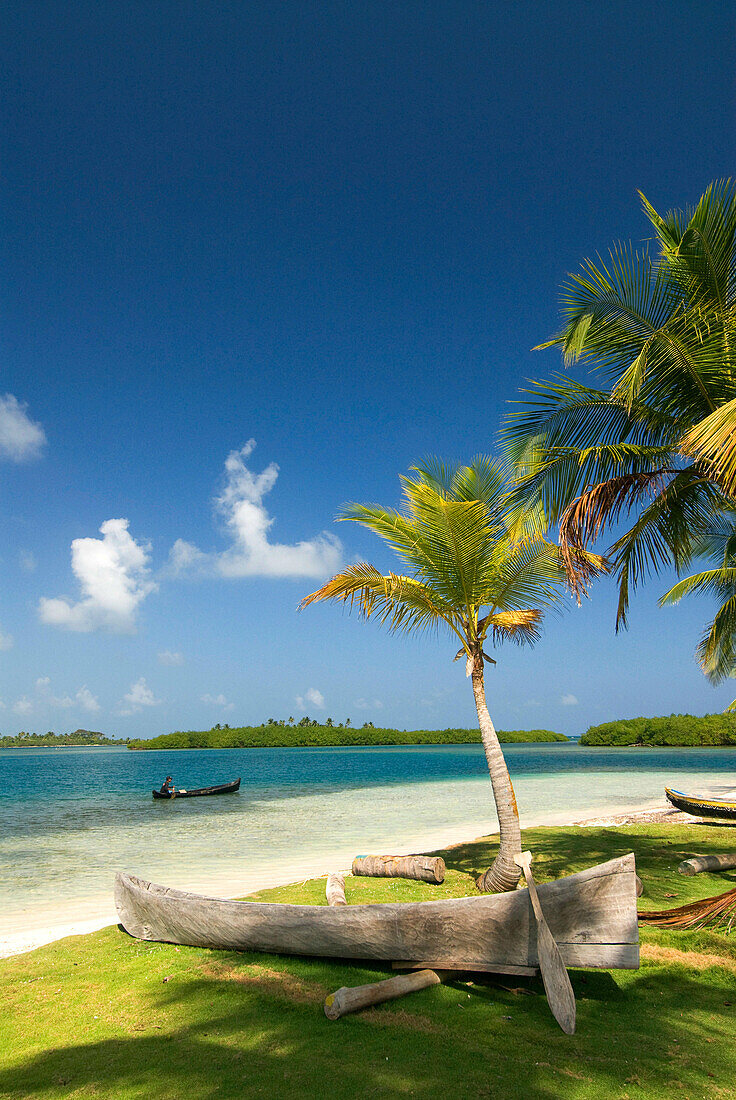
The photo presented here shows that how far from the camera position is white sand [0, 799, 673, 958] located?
7.32 meters

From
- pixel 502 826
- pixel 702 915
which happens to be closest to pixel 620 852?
pixel 502 826

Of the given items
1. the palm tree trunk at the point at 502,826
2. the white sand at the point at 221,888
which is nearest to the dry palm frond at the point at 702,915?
the palm tree trunk at the point at 502,826

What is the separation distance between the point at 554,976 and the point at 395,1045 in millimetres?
1185

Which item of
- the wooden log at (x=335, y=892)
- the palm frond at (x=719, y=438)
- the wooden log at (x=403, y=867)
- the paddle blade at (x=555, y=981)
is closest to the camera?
the paddle blade at (x=555, y=981)

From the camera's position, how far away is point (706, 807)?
13141mm

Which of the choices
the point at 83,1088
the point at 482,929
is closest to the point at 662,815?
the point at 482,929

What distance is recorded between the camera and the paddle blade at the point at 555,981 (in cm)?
389

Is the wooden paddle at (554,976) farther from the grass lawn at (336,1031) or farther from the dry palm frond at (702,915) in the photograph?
the dry palm frond at (702,915)

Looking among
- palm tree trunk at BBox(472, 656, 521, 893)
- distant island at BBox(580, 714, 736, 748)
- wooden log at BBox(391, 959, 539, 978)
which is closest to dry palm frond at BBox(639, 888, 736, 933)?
palm tree trunk at BBox(472, 656, 521, 893)

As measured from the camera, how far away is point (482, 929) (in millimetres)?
4582

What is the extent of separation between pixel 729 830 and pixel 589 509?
9183 mm

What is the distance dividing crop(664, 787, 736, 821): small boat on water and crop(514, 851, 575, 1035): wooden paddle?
10.7 meters

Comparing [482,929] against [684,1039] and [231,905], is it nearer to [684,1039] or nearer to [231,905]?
[684,1039]

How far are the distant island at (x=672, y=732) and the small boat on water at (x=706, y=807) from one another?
Answer: 74.6 m
